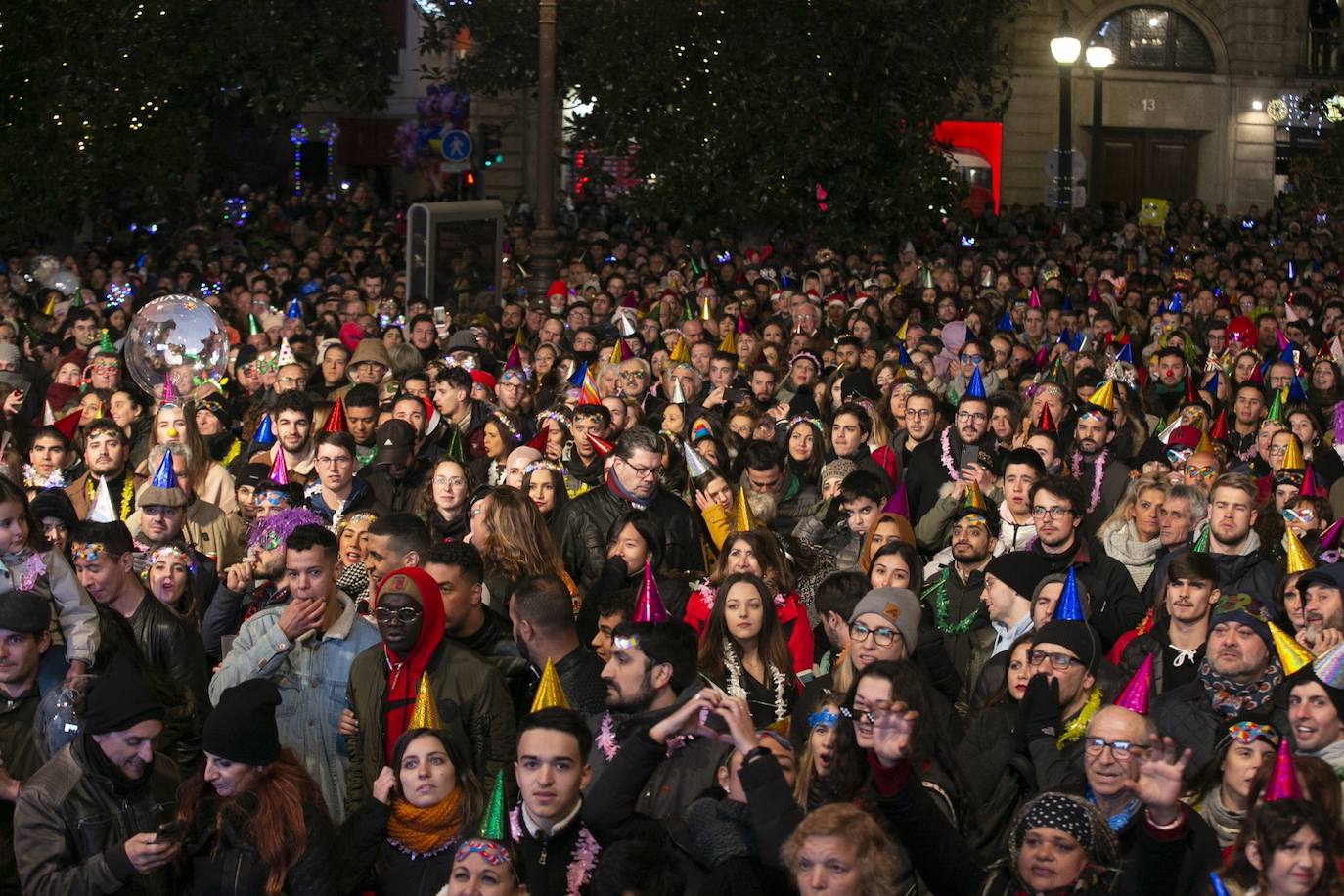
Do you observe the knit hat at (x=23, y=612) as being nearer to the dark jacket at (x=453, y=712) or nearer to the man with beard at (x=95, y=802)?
the man with beard at (x=95, y=802)

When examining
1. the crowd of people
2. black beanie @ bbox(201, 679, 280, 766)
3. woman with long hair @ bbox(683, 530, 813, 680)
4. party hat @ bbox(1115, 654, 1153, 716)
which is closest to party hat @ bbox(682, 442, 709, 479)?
the crowd of people

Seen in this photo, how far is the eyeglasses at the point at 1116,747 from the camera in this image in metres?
5.78

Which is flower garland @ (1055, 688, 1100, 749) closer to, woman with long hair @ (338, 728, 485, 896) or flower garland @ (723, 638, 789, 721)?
flower garland @ (723, 638, 789, 721)

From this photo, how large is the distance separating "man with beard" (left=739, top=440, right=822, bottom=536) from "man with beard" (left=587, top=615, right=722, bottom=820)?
3.94 metres

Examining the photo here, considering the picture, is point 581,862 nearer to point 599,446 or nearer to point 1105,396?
point 599,446

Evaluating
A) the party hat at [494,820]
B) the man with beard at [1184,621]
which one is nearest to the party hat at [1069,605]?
the man with beard at [1184,621]

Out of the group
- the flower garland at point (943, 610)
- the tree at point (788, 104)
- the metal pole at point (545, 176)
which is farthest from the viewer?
the tree at point (788, 104)

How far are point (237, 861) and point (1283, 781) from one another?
2.74 m

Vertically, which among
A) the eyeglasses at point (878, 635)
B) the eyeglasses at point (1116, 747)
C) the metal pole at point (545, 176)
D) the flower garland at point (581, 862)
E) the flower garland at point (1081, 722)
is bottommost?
the flower garland at point (581, 862)

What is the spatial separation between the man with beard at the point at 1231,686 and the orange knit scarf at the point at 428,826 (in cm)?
227

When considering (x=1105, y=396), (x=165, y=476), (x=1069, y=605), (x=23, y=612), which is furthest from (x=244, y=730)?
(x=1105, y=396)

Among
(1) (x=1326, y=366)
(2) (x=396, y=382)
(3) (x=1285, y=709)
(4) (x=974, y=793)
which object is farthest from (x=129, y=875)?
(1) (x=1326, y=366)

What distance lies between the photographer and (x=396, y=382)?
13.3 m

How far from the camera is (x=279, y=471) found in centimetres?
1003
